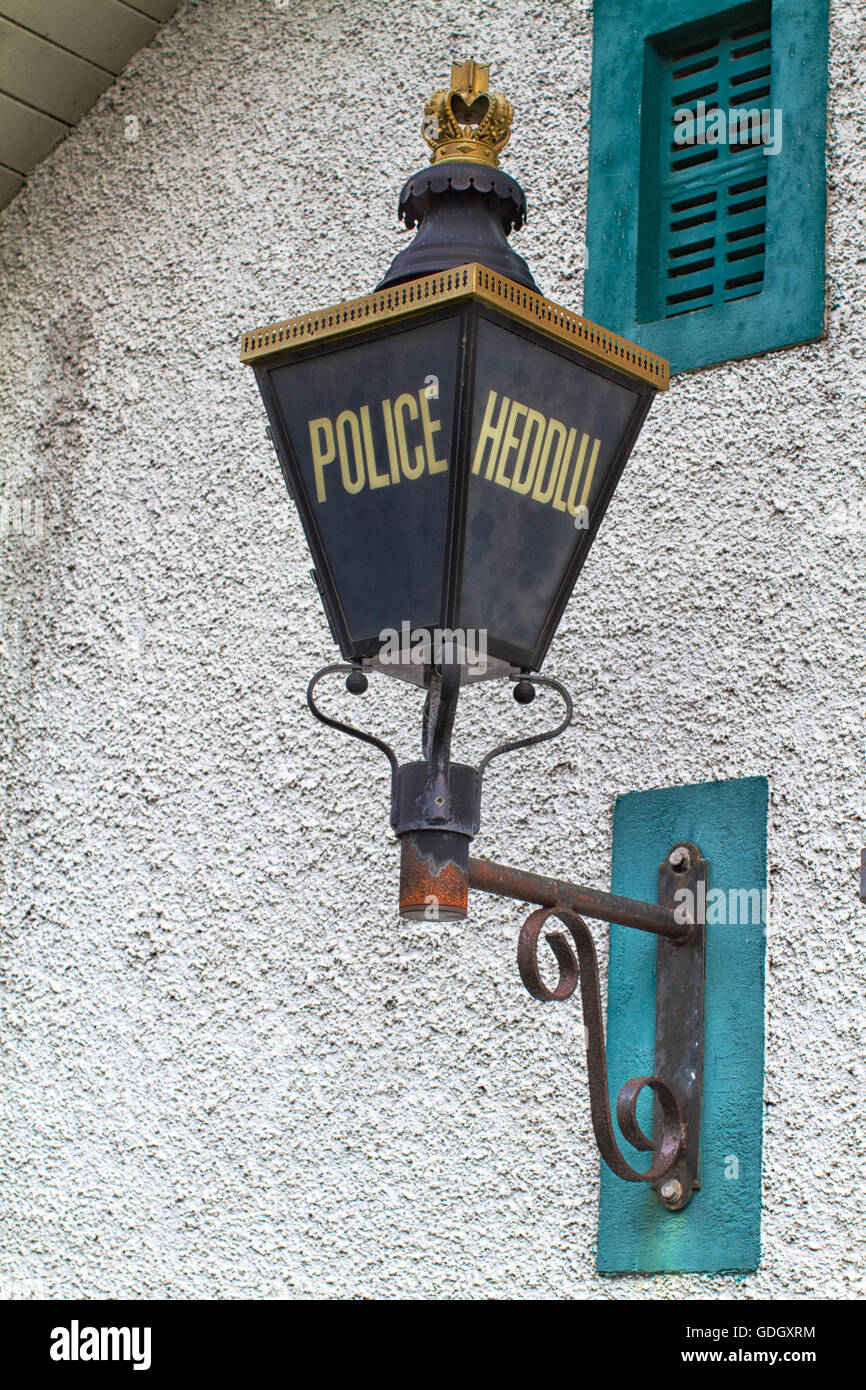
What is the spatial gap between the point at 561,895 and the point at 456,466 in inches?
22.0

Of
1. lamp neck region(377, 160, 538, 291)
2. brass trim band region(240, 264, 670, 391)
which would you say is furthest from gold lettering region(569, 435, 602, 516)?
lamp neck region(377, 160, 538, 291)

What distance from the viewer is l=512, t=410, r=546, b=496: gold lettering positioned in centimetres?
243

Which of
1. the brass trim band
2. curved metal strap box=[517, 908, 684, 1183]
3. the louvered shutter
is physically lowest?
curved metal strap box=[517, 908, 684, 1183]

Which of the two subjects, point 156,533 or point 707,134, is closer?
point 707,134

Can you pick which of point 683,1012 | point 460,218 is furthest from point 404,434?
point 683,1012

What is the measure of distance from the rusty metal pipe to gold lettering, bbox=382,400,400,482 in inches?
19.2

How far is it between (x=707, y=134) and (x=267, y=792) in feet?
4.42

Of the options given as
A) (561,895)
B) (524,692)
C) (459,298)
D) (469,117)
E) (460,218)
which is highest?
(469,117)

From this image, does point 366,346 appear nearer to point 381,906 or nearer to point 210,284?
point 381,906

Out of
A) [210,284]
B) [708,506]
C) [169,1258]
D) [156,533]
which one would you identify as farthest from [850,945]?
[210,284]

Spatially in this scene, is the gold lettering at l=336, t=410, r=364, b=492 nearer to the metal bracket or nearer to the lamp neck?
the lamp neck

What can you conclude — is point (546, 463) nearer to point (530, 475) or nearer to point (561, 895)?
point (530, 475)

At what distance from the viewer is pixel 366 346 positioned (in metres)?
2.47

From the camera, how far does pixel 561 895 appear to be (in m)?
2.49
